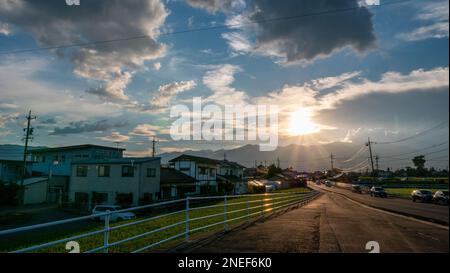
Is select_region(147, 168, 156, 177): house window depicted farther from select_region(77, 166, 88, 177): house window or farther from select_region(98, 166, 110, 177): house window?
select_region(77, 166, 88, 177): house window

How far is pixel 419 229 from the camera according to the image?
8.69 m

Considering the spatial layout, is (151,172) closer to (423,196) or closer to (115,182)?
(115,182)

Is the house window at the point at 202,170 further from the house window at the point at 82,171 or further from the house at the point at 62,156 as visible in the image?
the house window at the point at 82,171

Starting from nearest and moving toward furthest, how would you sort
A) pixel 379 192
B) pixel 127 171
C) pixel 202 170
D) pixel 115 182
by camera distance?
1. pixel 127 171
2. pixel 115 182
3. pixel 379 192
4. pixel 202 170

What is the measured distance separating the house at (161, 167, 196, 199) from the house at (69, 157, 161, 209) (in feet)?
6.50

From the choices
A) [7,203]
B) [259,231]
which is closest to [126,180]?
[7,203]

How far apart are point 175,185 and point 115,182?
8.44m

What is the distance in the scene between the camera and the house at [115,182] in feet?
116

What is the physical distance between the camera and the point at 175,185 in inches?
1655

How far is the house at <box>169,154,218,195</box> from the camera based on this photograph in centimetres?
4965

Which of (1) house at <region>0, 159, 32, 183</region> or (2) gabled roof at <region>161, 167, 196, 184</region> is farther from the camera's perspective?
(1) house at <region>0, 159, 32, 183</region>

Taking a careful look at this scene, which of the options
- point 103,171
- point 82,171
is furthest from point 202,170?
point 82,171

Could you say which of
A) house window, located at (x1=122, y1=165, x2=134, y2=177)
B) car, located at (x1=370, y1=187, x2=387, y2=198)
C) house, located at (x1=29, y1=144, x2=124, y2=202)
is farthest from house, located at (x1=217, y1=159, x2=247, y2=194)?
car, located at (x1=370, y1=187, x2=387, y2=198)
